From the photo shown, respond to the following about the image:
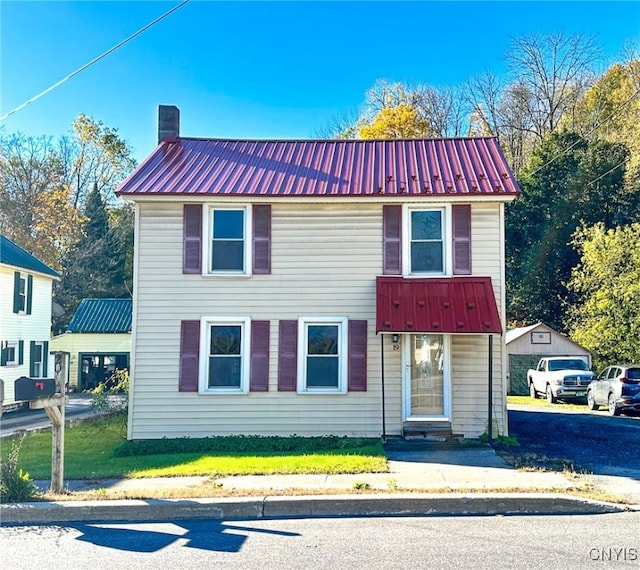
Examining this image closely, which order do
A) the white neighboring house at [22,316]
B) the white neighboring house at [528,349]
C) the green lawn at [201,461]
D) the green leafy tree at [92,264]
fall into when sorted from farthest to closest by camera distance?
the green leafy tree at [92,264], the white neighboring house at [528,349], the white neighboring house at [22,316], the green lawn at [201,461]

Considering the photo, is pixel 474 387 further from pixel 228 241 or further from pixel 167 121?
pixel 167 121

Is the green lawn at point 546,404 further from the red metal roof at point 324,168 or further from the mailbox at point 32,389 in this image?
the mailbox at point 32,389

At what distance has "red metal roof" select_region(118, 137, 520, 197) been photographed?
1418cm

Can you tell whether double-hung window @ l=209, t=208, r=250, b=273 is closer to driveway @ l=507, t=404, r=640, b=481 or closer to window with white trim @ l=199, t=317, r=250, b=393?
window with white trim @ l=199, t=317, r=250, b=393

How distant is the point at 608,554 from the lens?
235 inches

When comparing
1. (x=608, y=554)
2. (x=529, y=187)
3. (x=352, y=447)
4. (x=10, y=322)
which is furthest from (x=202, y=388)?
(x=529, y=187)

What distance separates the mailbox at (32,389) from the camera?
7.88 metres

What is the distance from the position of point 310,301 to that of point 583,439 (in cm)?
659

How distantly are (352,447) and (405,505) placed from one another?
16.8 ft

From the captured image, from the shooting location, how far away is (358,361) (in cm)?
1388

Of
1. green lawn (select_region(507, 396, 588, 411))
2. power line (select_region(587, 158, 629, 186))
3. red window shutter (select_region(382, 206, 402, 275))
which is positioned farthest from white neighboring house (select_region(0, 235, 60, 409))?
power line (select_region(587, 158, 629, 186))

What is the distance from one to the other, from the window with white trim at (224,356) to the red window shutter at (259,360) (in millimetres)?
130

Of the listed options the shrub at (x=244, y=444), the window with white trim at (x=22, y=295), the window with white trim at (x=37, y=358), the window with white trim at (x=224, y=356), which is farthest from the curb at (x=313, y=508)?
the window with white trim at (x=37, y=358)

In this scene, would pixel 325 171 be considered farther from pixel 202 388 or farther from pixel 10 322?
pixel 10 322
